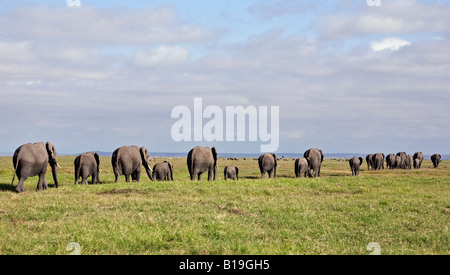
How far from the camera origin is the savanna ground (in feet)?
37.2

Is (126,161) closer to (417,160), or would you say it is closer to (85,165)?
(85,165)

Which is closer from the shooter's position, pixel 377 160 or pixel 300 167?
pixel 300 167

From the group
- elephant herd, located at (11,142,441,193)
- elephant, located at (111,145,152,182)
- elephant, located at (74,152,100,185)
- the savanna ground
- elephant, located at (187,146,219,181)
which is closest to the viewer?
the savanna ground

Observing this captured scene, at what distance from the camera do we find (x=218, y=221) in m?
14.5

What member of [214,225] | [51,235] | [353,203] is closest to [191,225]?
[214,225]

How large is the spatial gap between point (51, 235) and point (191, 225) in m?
4.00

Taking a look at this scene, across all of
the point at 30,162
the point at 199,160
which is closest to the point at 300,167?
the point at 199,160

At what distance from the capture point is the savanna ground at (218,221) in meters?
11.3

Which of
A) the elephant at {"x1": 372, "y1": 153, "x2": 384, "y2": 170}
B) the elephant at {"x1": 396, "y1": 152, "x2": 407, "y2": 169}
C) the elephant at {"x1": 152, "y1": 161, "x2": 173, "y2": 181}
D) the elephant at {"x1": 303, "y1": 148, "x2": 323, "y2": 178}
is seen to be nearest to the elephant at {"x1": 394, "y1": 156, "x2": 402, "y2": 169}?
the elephant at {"x1": 396, "y1": 152, "x2": 407, "y2": 169}

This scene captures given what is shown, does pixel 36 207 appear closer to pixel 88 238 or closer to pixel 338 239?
pixel 88 238

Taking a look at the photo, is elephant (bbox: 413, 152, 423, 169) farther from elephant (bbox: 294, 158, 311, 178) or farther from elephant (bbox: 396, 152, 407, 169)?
elephant (bbox: 294, 158, 311, 178)

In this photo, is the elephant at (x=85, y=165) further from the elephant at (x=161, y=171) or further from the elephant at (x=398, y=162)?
the elephant at (x=398, y=162)

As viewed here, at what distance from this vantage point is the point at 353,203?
1977 centimetres

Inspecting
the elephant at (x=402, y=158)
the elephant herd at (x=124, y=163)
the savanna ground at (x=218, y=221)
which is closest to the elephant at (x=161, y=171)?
the elephant herd at (x=124, y=163)
